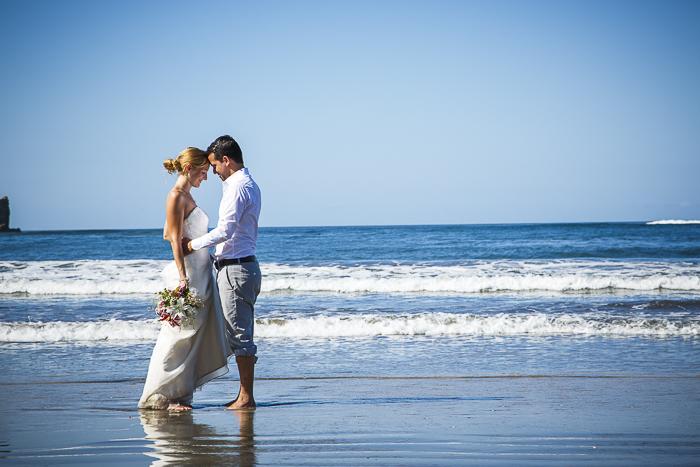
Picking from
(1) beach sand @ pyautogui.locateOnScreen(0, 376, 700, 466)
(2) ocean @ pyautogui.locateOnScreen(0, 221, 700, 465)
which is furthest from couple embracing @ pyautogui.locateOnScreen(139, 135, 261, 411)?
(2) ocean @ pyautogui.locateOnScreen(0, 221, 700, 465)

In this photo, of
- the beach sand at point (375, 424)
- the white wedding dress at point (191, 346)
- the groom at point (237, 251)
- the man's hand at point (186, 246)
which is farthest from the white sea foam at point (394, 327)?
the man's hand at point (186, 246)

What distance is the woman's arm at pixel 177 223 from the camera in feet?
11.5

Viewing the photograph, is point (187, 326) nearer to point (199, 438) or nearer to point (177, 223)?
point (177, 223)

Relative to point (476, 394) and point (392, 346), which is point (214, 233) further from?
point (392, 346)


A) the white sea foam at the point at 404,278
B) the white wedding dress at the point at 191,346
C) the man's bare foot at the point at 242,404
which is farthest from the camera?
the white sea foam at the point at 404,278

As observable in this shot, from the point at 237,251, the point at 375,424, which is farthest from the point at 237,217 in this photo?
the point at 375,424

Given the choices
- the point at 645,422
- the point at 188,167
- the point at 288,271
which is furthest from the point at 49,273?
the point at 645,422

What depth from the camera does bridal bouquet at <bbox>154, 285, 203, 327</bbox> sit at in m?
3.53

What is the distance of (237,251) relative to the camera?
3.62 metres

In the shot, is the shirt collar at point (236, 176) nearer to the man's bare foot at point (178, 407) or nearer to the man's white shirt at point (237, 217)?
the man's white shirt at point (237, 217)

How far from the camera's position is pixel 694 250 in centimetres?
2294

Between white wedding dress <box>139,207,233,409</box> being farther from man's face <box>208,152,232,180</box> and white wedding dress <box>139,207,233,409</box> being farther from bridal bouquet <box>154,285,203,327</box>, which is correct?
man's face <box>208,152,232,180</box>

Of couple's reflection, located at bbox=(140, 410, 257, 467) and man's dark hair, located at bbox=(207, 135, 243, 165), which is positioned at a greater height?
man's dark hair, located at bbox=(207, 135, 243, 165)

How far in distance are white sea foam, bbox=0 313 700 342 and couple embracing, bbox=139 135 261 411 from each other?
382cm
